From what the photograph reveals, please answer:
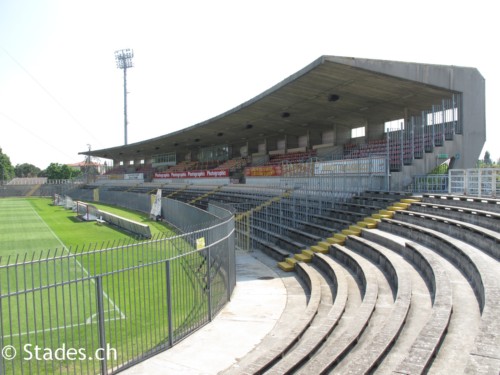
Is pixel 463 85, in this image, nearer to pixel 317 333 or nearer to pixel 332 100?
pixel 332 100

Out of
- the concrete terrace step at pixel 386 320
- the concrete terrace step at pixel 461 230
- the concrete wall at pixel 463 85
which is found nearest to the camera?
the concrete terrace step at pixel 386 320

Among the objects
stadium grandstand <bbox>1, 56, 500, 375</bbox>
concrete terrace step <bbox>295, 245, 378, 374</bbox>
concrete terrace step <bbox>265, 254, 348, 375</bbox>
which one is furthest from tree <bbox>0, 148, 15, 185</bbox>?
concrete terrace step <bbox>295, 245, 378, 374</bbox>

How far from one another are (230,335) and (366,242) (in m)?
5.34

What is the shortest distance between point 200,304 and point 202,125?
104ft

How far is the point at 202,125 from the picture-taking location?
127 ft

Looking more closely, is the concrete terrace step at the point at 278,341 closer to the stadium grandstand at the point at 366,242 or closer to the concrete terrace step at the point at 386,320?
the stadium grandstand at the point at 366,242

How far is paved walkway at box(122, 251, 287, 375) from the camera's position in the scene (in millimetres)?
6066

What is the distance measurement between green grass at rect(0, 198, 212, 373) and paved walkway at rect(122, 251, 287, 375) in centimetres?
40

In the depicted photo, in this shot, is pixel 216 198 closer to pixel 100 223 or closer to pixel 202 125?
pixel 100 223

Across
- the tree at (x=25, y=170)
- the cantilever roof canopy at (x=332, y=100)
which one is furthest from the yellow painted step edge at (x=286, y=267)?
the tree at (x=25, y=170)

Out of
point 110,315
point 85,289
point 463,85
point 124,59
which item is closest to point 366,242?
point 110,315

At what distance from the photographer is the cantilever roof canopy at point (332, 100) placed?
1842 cm

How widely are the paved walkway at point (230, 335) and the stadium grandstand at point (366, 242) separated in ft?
0.12

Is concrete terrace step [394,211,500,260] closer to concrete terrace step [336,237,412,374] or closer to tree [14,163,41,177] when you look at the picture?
concrete terrace step [336,237,412,374]
